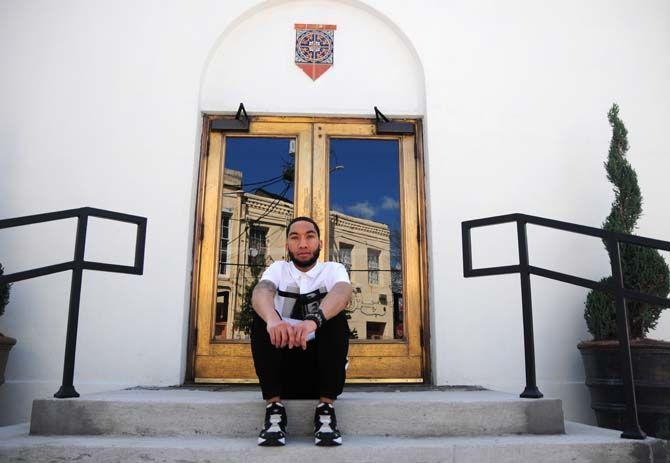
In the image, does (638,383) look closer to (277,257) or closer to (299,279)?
(299,279)

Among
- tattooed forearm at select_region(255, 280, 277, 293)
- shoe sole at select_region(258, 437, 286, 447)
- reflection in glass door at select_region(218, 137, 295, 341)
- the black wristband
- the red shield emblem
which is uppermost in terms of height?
the red shield emblem

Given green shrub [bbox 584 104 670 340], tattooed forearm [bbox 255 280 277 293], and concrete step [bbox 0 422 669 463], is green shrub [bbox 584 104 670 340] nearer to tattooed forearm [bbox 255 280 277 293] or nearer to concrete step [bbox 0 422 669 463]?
concrete step [bbox 0 422 669 463]

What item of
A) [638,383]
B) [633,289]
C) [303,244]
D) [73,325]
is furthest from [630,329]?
[73,325]

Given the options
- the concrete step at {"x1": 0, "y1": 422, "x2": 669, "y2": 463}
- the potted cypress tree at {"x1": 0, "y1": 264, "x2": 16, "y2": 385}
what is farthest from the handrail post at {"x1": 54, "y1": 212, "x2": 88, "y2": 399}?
the potted cypress tree at {"x1": 0, "y1": 264, "x2": 16, "y2": 385}

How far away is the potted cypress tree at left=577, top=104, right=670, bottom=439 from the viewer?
3.74 meters

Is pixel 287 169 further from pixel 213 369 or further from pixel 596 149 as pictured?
pixel 596 149

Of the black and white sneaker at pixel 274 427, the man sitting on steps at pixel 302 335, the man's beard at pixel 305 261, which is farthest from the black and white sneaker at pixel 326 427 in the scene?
the man's beard at pixel 305 261

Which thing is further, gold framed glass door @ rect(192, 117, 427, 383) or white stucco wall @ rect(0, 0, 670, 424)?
gold framed glass door @ rect(192, 117, 427, 383)

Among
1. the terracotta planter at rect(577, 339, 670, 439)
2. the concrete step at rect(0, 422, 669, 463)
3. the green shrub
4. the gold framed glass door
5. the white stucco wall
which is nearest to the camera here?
the concrete step at rect(0, 422, 669, 463)

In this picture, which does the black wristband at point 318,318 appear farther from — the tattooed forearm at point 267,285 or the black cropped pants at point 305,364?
the tattooed forearm at point 267,285

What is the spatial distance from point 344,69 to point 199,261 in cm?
211

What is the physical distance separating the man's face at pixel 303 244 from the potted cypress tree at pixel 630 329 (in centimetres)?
189

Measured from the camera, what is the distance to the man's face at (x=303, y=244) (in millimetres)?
3180

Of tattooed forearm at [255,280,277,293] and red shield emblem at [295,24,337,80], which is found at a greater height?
red shield emblem at [295,24,337,80]
